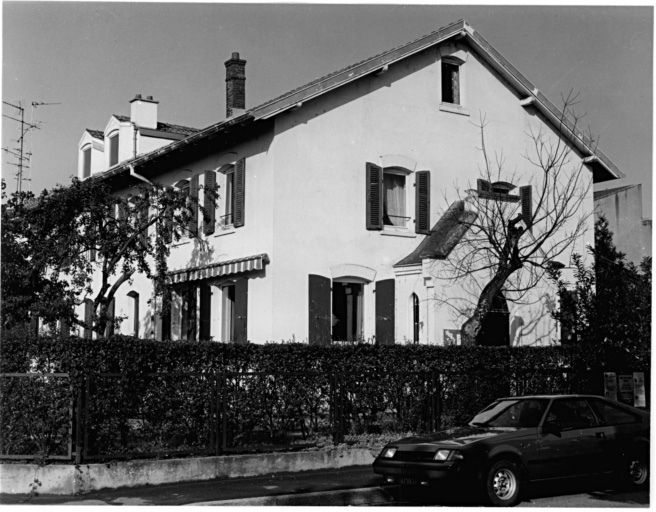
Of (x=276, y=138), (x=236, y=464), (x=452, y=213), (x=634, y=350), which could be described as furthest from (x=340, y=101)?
(x=236, y=464)

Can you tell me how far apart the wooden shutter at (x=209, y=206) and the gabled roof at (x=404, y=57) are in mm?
995

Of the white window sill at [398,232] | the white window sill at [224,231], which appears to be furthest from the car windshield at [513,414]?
the white window sill at [224,231]

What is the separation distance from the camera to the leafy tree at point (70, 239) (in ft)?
69.1

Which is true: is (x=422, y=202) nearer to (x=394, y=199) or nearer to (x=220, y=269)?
(x=394, y=199)

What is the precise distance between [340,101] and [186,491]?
11.3 m

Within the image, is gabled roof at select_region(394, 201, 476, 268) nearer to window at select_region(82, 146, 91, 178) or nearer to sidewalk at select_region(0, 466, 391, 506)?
sidewalk at select_region(0, 466, 391, 506)

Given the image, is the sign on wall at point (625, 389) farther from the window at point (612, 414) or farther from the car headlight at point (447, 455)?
the car headlight at point (447, 455)

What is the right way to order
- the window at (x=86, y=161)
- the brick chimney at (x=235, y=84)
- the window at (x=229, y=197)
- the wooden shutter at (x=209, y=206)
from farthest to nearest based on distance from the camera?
the window at (x=86, y=161) < the brick chimney at (x=235, y=84) < the wooden shutter at (x=209, y=206) < the window at (x=229, y=197)

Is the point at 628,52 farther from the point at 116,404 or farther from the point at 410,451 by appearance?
the point at 116,404

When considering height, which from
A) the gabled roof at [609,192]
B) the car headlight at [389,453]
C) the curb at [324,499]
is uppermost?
the gabled roof at [609,192]

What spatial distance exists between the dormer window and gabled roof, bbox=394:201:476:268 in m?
11.5

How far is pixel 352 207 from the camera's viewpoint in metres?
21.0

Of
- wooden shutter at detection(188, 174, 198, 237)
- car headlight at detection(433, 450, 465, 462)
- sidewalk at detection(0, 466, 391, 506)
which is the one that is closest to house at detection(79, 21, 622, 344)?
wooden shutter at detection(188, 174, 198, 237)

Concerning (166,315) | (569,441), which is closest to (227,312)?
(166,315)
